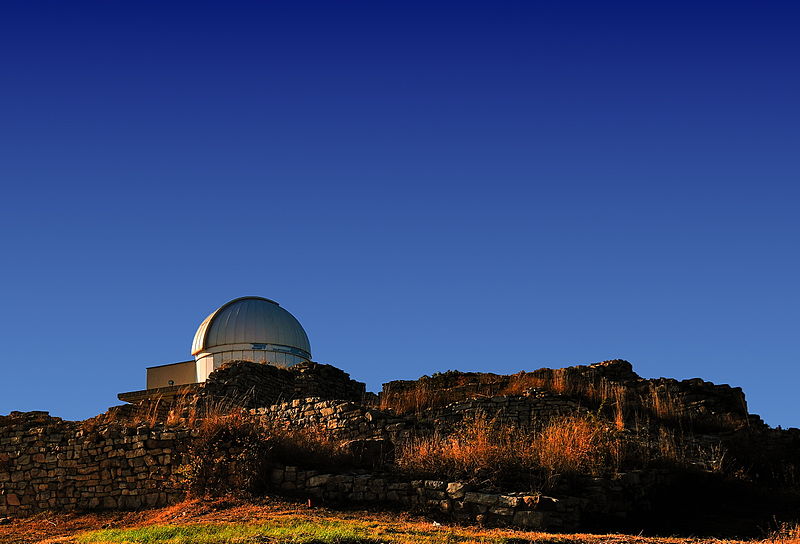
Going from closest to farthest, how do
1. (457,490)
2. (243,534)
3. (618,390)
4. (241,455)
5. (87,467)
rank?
(243,534)
(457,490)
(241,455)
(87,467)
(618,390)

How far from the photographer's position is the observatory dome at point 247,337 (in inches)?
1336

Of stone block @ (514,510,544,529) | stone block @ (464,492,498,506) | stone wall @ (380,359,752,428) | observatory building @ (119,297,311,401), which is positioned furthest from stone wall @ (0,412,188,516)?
observatory building @ (119,297,311,401)

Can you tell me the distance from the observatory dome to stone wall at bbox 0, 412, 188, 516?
13840 millimetres

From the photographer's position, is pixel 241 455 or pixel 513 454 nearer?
pixel 513 454

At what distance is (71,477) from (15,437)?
2454mm

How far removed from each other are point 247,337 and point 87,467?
1605 centimetres

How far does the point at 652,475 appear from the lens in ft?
52.4

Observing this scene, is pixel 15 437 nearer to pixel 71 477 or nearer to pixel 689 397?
pixel 71 477

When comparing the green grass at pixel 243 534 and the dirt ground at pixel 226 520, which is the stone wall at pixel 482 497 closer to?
the dirt ground at pixel 226 520

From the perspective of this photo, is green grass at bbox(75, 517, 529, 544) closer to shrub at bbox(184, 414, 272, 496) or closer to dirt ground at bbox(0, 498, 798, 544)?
dirt ground at bbox(0, 498, 798, 544)

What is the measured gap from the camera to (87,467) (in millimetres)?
18094

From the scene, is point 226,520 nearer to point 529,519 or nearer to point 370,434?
point 529,519

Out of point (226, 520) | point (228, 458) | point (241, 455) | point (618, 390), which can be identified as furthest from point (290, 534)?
point (618, 390)

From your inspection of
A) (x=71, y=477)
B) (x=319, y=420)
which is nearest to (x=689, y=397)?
(x=319, y=420)
